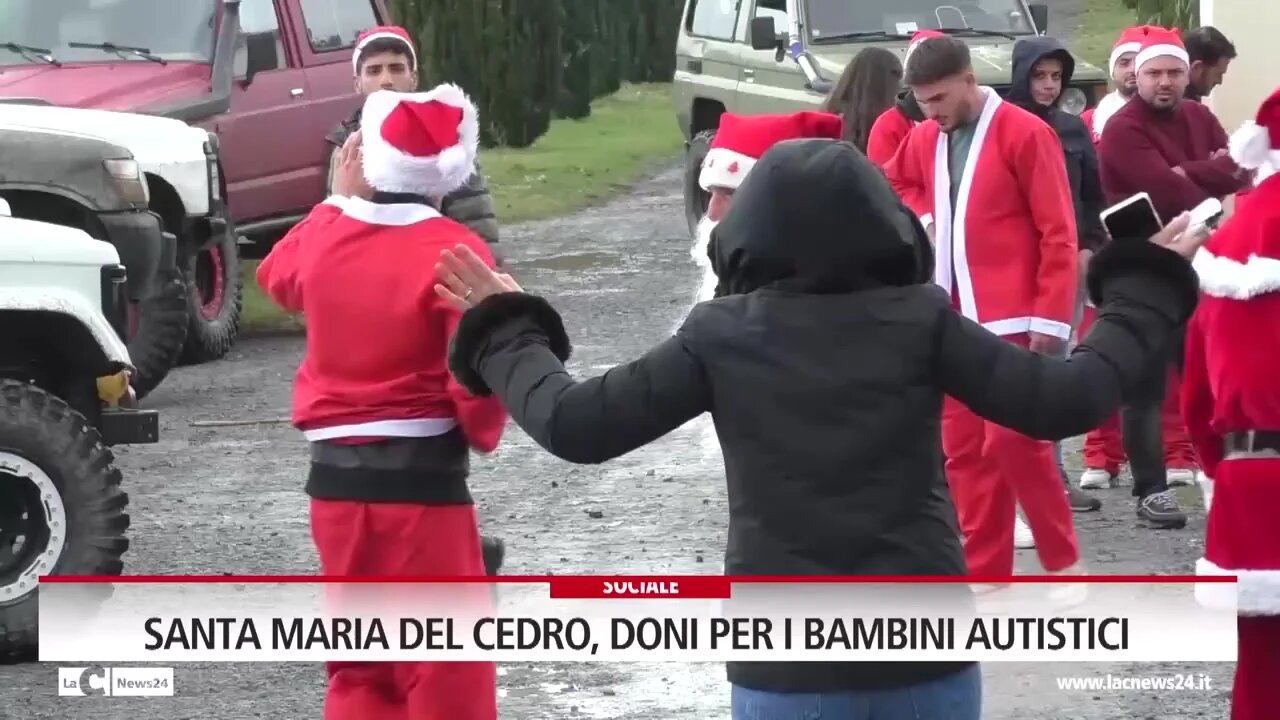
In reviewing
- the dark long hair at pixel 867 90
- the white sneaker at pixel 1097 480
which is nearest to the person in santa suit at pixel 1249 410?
the dark long hair at pixel 867 90

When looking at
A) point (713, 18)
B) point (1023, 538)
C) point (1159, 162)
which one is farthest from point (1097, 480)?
point (713, 18)

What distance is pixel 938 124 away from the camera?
6844mm

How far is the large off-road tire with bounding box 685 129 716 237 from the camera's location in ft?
53.8

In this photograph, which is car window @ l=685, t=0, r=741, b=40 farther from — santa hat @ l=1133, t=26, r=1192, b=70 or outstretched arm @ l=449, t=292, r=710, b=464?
outstretched arm @ l=449, t=292, r=710, b=464

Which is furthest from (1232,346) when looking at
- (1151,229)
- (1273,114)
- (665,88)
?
(665,88)

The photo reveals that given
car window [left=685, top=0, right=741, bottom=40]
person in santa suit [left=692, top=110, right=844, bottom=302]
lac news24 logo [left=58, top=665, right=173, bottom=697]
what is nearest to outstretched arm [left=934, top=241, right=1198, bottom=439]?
person in santa suit [left=692, top=110, right=844, bottom=302]

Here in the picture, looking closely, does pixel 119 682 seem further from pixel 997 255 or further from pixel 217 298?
pixel 217 298

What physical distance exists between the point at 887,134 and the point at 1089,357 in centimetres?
432

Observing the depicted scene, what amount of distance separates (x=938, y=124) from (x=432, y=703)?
9.89 feet

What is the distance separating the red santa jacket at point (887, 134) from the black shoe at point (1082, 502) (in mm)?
1701

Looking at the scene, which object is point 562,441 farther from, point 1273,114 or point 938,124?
point 938,124

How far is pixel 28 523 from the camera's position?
22.5 feet

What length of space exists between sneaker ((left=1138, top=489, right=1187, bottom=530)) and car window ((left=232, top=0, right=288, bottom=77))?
7.28 metres

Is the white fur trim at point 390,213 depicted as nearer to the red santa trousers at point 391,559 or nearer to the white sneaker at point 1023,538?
the red santa trousers at point 391,559
